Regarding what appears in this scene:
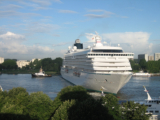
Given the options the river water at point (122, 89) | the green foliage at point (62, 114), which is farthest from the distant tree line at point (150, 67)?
the green foliage at point (62, 114)

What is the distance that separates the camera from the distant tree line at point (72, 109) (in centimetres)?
1505

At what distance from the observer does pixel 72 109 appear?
16.3 meters

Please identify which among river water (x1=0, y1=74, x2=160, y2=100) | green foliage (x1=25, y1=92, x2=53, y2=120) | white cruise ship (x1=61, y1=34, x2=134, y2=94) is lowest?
river water (x1=0, y1=74, x2=160, y2=100)

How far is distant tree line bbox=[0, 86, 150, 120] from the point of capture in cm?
1505

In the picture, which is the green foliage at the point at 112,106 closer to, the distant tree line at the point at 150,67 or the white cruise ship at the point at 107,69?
the white cruise ship at the point at 107,69

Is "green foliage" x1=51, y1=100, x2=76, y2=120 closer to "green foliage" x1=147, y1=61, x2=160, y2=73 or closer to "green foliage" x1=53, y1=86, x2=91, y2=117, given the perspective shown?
"green foliage" x1=53, y1=86, x2=91, y2=117

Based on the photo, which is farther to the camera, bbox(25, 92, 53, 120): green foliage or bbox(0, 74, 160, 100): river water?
bbox(0, 74, 160, 100): river water

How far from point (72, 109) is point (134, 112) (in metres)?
5.04

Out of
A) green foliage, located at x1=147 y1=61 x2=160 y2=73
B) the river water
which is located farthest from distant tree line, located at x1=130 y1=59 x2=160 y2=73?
the river water

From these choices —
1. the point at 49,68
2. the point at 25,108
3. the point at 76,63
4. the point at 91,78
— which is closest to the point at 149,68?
the point at 49,68

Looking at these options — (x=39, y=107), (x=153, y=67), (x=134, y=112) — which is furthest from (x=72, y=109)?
(x=153, y=67)

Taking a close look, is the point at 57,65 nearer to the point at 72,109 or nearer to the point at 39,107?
the point at 39,107

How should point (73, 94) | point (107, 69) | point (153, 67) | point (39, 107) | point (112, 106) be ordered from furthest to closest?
point (153, 67) < point (107, 69) < point (73, 94) < point (39, 107) < point (112, 106)

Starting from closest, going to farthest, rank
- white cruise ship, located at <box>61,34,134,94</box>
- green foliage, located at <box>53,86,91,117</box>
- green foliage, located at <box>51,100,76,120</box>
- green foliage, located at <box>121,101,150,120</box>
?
green foliage, located at <box>51,100,76,120</box> < green foliage, located at <box>121,101,150,120</box> < green foliage, located at <box>53,86,91,117</box> < white cruise ship, located at <box>61,34,134,94</box>
